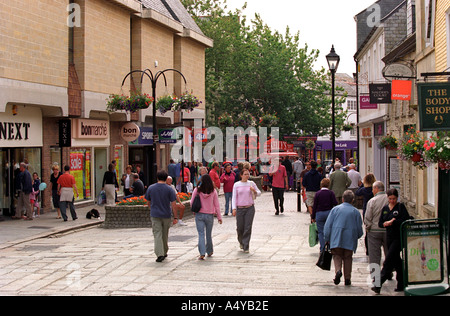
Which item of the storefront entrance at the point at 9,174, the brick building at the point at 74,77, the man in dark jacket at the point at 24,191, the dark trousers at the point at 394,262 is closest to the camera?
the dark trousers at the point at 394,262

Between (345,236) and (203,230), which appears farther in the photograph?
(203,230)

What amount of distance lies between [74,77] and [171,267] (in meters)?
14.3

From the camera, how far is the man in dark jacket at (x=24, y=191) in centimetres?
1950

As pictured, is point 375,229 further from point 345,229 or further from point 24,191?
point 24,191

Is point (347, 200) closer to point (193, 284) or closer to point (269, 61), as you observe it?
point (193, 284)

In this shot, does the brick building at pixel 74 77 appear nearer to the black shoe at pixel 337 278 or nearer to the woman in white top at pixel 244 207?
the woman in white top at pixel 244 207

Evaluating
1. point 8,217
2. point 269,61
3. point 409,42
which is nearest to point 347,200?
point 409,42

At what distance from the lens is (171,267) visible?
11055 mm

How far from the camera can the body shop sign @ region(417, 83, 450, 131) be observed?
9.82 metres

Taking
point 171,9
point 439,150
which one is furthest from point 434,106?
point 171,9

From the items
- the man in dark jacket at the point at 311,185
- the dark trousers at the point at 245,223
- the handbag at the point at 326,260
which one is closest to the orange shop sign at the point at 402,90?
the man in dark jacket at the point at 311,185

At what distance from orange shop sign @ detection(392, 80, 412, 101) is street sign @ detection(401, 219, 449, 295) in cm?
1065

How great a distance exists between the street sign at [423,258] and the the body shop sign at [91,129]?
17.8 m

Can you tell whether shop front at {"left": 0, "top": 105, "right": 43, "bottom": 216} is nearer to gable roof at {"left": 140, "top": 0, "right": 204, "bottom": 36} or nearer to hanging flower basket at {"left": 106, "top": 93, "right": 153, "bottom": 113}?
hanging flower basket at {"left": 106, "top": 93, "right": 153, "bottom": 113}
